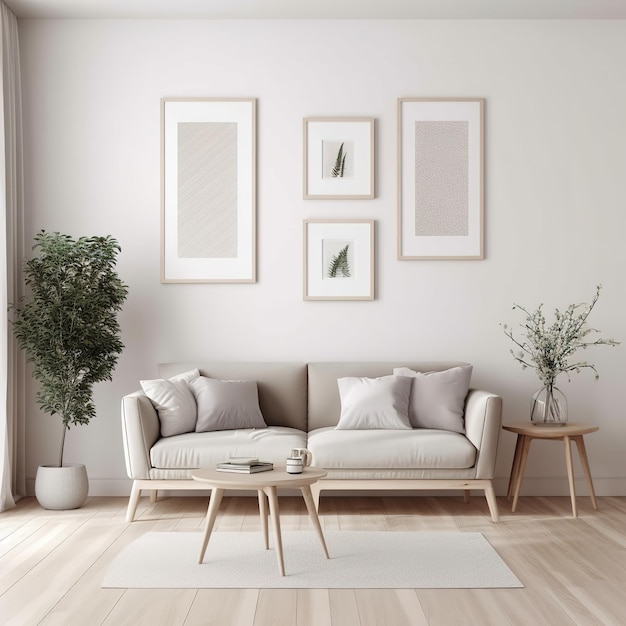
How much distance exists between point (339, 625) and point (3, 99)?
3.86 meters

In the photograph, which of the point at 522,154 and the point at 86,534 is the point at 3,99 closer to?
the point at 86,534

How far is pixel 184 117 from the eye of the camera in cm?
538

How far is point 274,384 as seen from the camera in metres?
5.13

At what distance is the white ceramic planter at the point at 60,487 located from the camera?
15.8 ft

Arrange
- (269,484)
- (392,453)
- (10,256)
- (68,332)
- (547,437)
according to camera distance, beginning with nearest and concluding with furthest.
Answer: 1. (269,484)
2. (392,453)
3. (547,437)
4. (68,332)
5. (10,256)

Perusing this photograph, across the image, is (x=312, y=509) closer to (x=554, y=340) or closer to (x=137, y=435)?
(x=137, y=435)

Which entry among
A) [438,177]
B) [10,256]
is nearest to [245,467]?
[10,256]

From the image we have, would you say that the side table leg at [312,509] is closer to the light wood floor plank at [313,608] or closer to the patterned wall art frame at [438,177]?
the light wood floor plank at [313,608]

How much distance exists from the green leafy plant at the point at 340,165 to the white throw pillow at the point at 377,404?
1428mm

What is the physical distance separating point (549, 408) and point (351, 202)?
186 centimetres

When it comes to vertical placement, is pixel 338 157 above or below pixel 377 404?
above

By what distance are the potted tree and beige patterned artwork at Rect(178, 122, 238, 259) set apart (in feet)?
1.98

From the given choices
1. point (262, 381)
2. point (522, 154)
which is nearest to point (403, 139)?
point (522, 154)

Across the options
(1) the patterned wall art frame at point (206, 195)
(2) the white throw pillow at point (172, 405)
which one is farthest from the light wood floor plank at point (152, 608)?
(1) the patterned wall art frame at point (206, 195)
